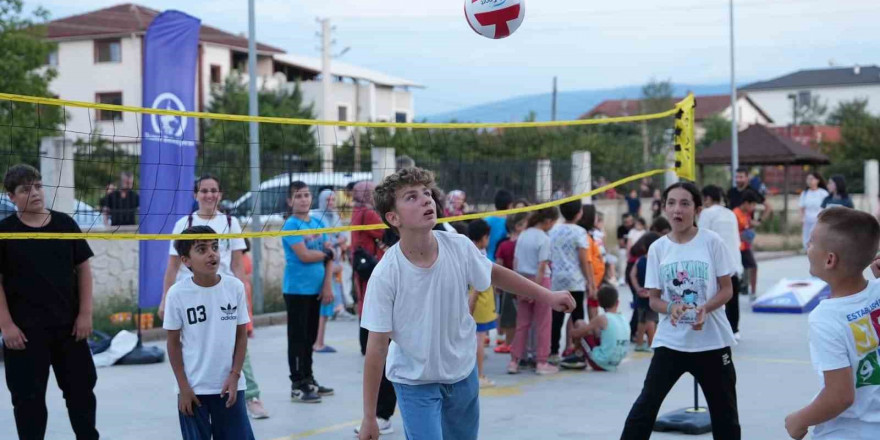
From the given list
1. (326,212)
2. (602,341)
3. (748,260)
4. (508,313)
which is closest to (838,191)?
(748,260)

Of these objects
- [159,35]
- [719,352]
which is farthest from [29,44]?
[719,352]

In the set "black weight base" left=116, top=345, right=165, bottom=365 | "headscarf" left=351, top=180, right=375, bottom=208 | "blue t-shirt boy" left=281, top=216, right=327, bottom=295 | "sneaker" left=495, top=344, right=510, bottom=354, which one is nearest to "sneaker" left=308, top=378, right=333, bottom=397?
"blue t-shirt boy" left=281, top=216, right=327, bottom=295

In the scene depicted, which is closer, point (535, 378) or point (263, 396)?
point (263, 396)

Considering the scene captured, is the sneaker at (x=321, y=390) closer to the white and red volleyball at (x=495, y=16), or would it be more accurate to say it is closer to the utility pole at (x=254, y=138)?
the white and red volleyball at (x=495, y=16)

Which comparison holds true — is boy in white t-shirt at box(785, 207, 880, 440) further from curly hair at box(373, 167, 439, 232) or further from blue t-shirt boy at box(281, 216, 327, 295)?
blue t-shirt boy at box(281, 216, 327, 295)

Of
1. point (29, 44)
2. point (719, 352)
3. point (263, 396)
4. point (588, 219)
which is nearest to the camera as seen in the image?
point (719, 352)

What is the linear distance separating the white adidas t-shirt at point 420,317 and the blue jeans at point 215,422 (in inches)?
47.9

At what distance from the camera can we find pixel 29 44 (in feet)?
100

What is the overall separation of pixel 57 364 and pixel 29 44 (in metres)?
27.1

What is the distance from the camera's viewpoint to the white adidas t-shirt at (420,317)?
445cm

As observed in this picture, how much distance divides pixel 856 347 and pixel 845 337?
6cm

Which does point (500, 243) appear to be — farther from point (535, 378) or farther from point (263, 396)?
point (263, 396)

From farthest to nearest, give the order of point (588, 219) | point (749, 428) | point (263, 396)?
point (588, 219), point (263, 396), point (749, 428)

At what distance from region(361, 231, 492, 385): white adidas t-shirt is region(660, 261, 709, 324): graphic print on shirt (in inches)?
78.6
